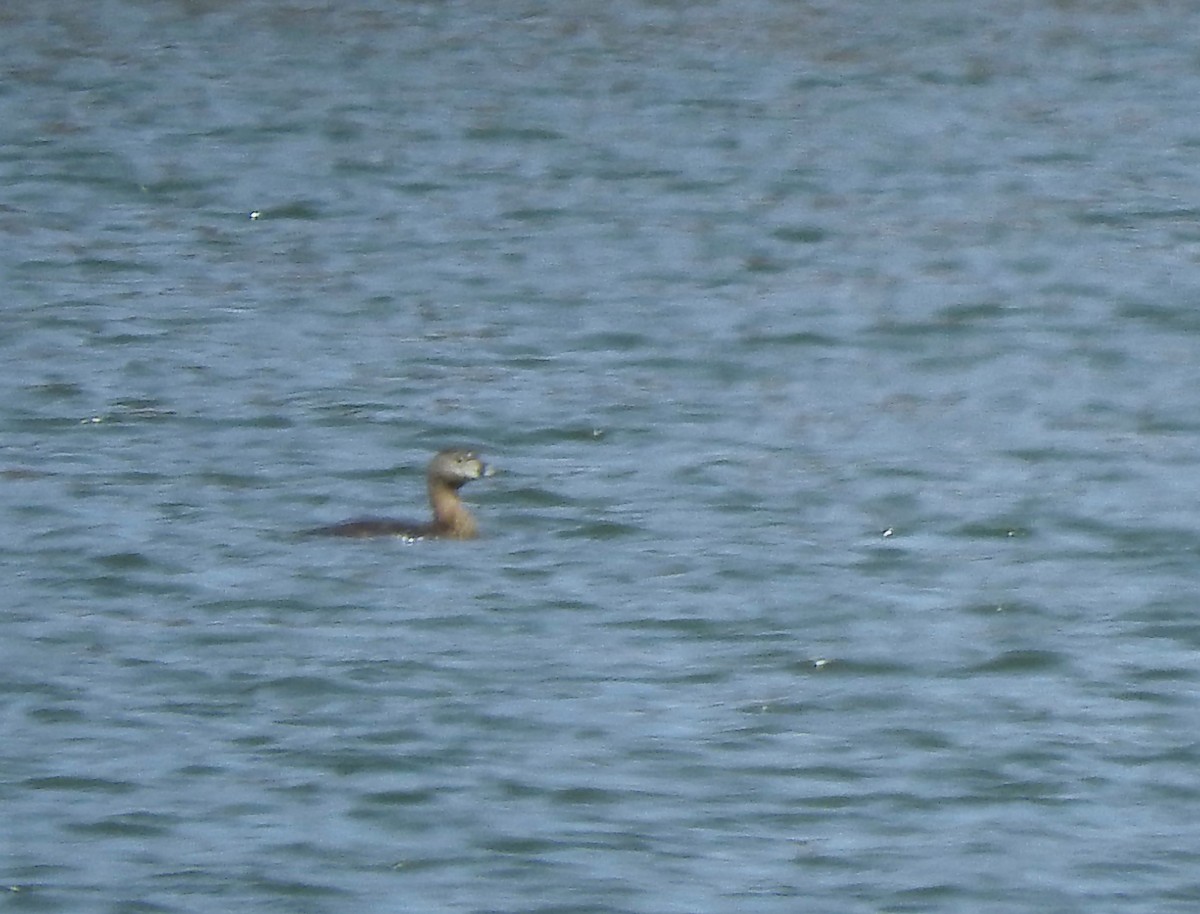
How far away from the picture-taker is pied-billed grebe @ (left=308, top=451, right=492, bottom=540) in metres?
11.9

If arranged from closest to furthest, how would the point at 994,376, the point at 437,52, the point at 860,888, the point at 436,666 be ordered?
the point at 860,888
the point at 436,666
the point at 994,376
the point at 437,52

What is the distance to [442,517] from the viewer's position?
12.1m

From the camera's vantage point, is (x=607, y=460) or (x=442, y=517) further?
(x=607, y=460)

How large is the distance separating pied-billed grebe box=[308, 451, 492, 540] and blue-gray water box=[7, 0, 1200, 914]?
14 centimetres

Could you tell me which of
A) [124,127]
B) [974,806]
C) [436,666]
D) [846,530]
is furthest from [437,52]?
[974,806]

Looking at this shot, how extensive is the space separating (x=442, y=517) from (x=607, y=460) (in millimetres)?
1213

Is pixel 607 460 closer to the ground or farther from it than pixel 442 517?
closer to the ground

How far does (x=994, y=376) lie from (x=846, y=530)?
284cm

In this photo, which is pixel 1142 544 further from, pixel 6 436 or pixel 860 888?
pixel 6 436

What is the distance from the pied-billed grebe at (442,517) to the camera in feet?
39.1

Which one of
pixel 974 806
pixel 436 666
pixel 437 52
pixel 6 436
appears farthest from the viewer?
pixel 437 52

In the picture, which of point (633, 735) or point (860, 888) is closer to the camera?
point (860, 888)

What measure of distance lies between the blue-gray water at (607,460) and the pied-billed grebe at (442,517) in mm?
142

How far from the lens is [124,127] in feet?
67.3
